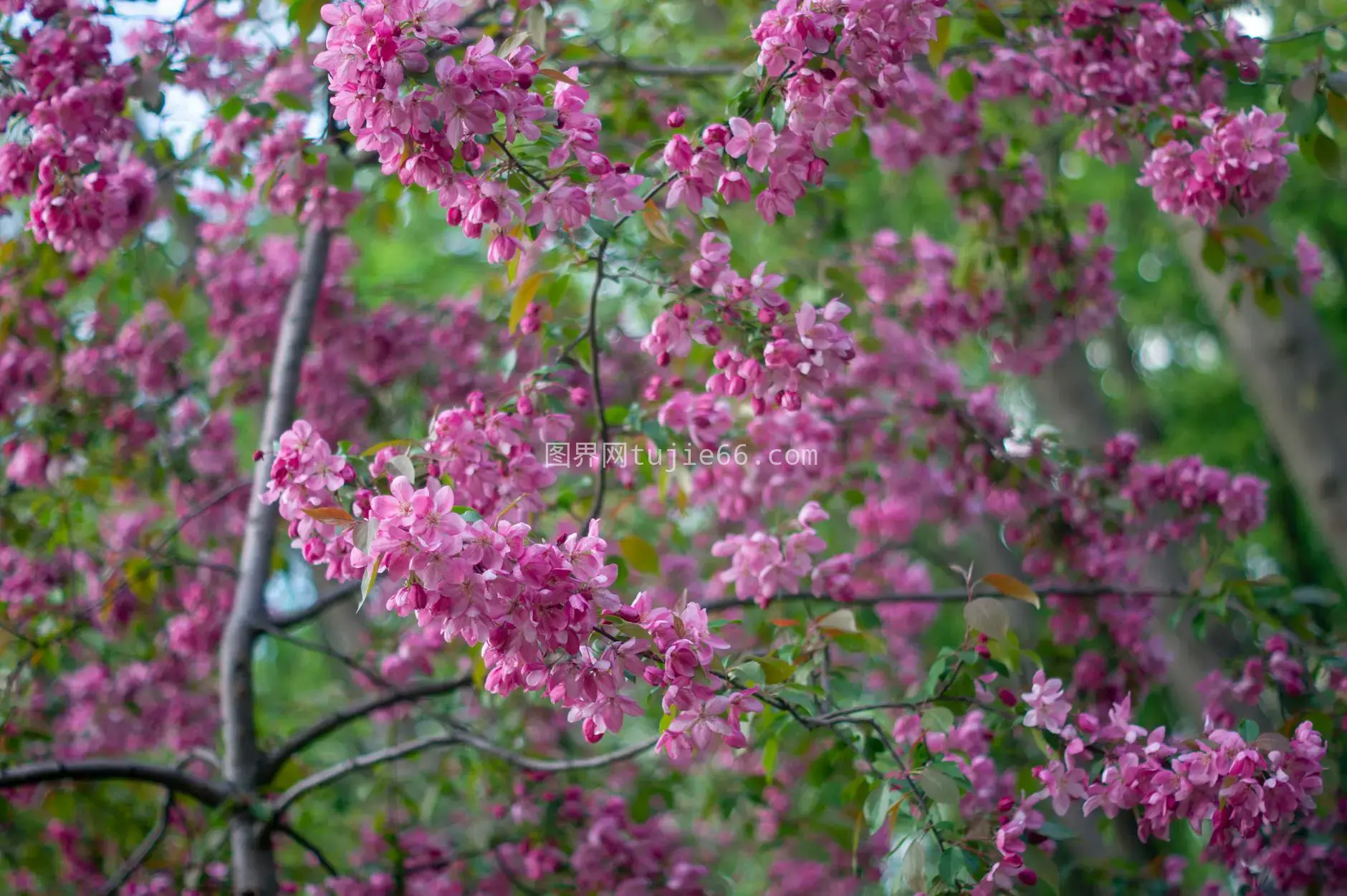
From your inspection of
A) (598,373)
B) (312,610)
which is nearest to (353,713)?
(312,610)

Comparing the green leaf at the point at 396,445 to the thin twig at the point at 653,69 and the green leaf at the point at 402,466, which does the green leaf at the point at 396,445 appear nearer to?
the green leaf at the point at 402,466

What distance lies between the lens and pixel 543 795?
9.83ft

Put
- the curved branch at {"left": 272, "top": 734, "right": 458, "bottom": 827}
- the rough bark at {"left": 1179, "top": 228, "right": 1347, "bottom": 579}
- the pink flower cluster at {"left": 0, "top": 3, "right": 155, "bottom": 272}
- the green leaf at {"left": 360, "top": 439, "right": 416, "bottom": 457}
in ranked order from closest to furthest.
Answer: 1. the green leaf at {"left": 360, "top": 439, "right": 416, "bottom": 457}
2. the pink flower cluster at {"left": 0, "top": 3, "right": 155, "bottom": 272}
3. the curved branch at {"left": 272, "top": 734, "right": 458, "bottom": 827}
4. the rough bark at {"left": 1179, "top": 228, "right": 1347, "bottom": 579}

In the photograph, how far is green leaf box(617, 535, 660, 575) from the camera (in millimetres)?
2480

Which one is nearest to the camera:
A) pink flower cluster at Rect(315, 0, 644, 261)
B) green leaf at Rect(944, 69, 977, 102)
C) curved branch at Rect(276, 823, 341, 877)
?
pink flower cluster at Rect(315, 0, 644, 261)

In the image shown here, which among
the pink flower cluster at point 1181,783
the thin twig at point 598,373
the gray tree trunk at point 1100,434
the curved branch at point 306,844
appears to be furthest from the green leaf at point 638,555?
the gray tree trunk at point 1100,434

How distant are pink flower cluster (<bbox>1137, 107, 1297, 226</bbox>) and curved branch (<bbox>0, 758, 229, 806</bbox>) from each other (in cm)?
273

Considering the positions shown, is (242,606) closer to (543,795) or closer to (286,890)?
(286,890)

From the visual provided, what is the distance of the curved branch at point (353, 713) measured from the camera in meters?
2.78

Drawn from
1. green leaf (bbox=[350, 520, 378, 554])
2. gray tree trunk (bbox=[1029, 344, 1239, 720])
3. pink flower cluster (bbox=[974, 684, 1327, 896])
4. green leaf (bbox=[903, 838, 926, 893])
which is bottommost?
gray tree trunk (bbox=[1029, 344, 1239, 720])

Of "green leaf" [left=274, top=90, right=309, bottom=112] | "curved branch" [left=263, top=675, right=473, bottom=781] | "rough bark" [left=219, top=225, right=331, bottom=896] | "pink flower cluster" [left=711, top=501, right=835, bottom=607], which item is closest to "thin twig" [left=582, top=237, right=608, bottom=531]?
"pink flower cluster" [left=711, top=501, right=835, bottom=607]

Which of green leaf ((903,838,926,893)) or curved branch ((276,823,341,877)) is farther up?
green leaf ((903,838,926,893))

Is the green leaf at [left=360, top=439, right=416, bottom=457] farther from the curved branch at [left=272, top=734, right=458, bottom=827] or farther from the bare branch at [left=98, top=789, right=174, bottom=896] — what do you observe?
the bare branch at [left=98, top=789, right=174, bottom=896]

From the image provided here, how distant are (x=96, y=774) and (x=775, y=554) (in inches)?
68.7
